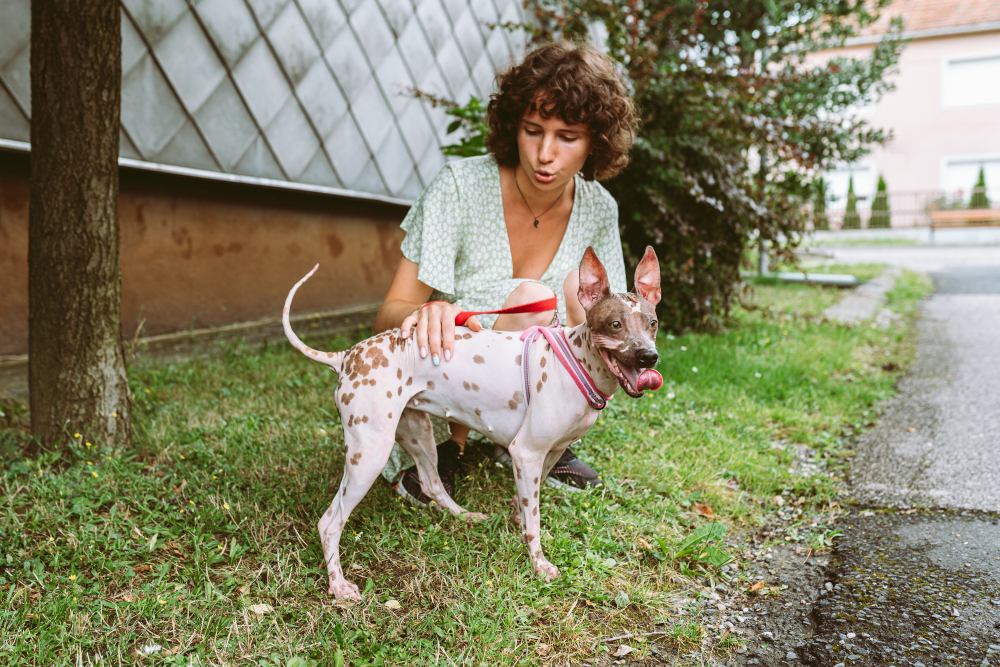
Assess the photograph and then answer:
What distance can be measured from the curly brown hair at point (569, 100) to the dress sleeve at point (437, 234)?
315 mm

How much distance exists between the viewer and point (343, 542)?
2287 mm

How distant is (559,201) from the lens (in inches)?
109

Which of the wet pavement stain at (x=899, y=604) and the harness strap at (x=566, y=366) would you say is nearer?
the wet pavement stain at (x=899, y=604)

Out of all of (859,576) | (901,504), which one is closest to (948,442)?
(901,504)

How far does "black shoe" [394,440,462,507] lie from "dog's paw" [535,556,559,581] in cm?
54

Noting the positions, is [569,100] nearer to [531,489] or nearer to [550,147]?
[550,147]

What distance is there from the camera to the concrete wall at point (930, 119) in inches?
881

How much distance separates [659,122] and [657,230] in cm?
91

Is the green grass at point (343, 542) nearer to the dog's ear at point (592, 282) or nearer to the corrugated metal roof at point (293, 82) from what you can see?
the dog's ear at point (592, 282)

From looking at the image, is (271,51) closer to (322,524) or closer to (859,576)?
(322,524)

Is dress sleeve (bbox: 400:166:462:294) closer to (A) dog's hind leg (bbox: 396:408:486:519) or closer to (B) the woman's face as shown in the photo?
(B) the woman's face

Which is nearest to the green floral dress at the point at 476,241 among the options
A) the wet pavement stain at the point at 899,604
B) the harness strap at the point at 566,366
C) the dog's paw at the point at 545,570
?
the harness strap at the point at 566,366

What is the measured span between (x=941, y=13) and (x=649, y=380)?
2710 centimetres

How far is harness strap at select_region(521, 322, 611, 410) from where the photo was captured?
197 cm
